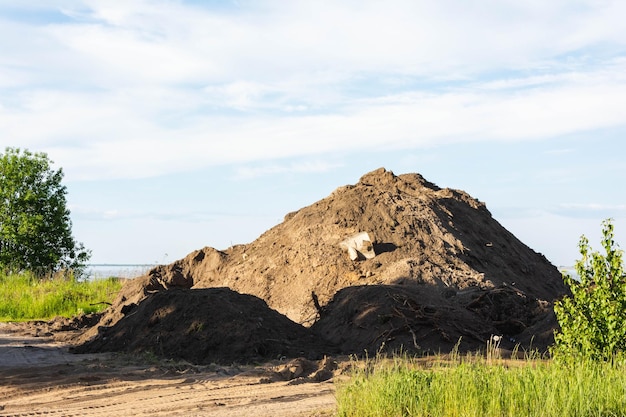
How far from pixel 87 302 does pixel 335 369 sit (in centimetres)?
1506

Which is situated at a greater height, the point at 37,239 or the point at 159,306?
the point at 37,239

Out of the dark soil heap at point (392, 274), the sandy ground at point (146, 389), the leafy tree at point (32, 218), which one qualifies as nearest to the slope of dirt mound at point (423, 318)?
the dark soil heap at point (392, 274)

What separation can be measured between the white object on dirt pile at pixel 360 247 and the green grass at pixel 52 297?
28.5ft

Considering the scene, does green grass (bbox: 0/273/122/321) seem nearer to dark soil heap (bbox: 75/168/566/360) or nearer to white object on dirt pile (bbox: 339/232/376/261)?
dark soil heap (bbox: 75/168/566/360)

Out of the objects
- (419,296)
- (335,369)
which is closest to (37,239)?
(419,296)

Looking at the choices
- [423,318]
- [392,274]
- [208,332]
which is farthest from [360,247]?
[208,332]

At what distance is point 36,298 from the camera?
25844 millimetres

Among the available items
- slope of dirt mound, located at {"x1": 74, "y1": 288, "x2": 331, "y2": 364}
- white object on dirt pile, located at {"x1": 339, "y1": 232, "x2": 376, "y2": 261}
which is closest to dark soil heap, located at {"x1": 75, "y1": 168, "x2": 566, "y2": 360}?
white object on dirt pile, located at {"x1": 339, "y1": 232, "x2": 376, "y2": 261}

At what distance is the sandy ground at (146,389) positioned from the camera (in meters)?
9.80

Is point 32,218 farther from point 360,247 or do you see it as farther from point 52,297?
point 360,247

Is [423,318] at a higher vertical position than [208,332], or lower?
higher

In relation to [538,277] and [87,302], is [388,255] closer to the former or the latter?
[538,277]

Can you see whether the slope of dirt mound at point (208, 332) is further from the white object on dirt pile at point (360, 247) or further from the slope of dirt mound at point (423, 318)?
the white object on dirt pile at point (360, 247)

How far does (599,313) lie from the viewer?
398 inches
